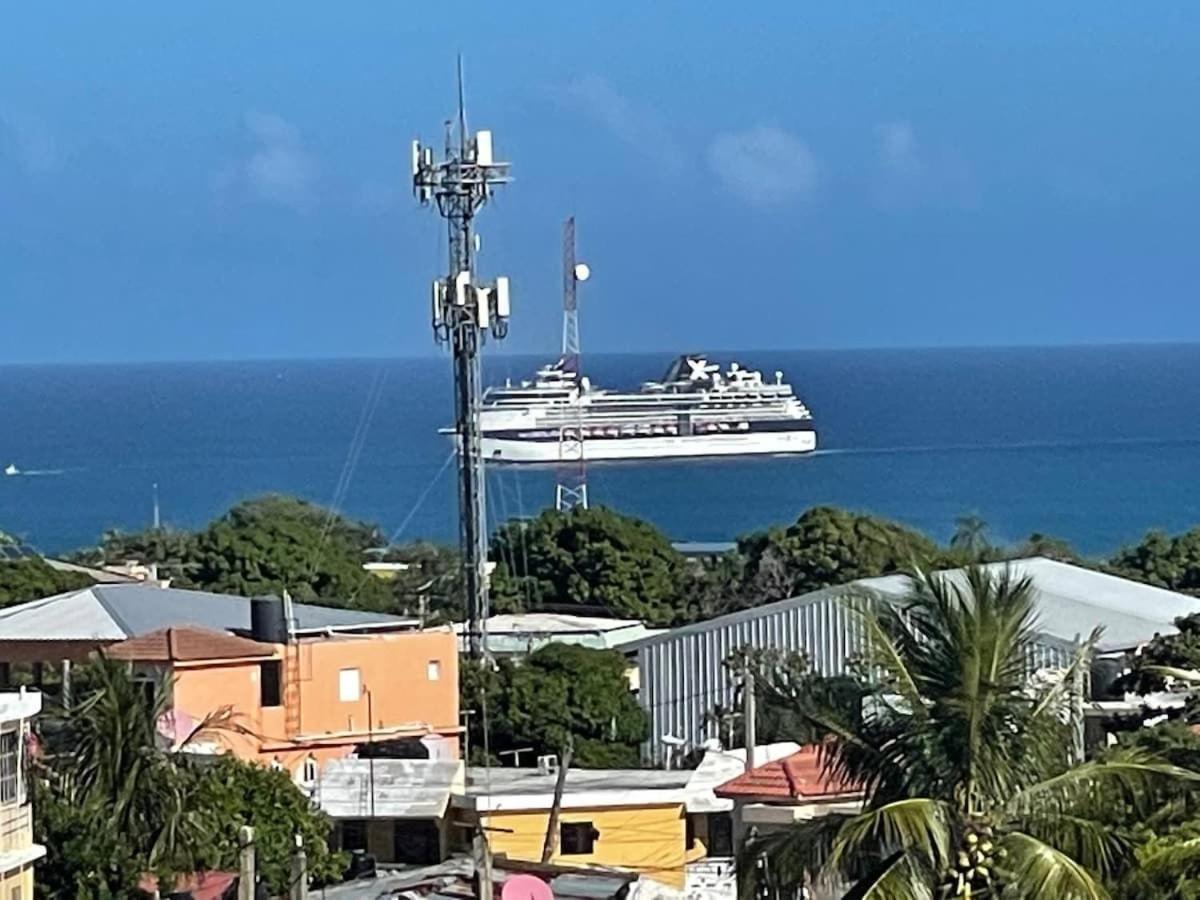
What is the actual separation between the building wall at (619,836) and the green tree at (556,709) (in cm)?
642

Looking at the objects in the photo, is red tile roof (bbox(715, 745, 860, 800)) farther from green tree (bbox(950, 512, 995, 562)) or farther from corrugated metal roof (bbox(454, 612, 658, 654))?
corrugated metal roof (bbox(454, 612, 658, 654))

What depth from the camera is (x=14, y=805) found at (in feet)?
53.4

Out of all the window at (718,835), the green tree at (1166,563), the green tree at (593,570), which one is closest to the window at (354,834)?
the window at (718,835)

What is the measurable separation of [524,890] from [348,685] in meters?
12.7

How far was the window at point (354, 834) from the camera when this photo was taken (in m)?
26.8

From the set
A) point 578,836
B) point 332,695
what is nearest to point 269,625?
point 332,695

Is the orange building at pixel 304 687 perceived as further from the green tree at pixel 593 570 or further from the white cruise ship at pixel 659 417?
the white cruise ship at pixel 659 417

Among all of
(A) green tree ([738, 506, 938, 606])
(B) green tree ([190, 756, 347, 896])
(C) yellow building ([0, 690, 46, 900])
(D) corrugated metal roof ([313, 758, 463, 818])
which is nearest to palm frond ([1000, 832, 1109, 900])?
(C) yellow building ([0, 690, 46, 900])

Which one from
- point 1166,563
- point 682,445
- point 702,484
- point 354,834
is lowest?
point 354,834

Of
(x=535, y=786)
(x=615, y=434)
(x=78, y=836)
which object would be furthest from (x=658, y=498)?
(x=78, y=836)

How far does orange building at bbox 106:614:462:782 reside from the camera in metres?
28.7

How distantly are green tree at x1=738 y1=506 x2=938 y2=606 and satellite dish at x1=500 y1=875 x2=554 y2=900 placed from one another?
3303 centimetres

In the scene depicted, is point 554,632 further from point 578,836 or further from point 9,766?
point 9,766

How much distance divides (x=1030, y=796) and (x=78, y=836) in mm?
7602
